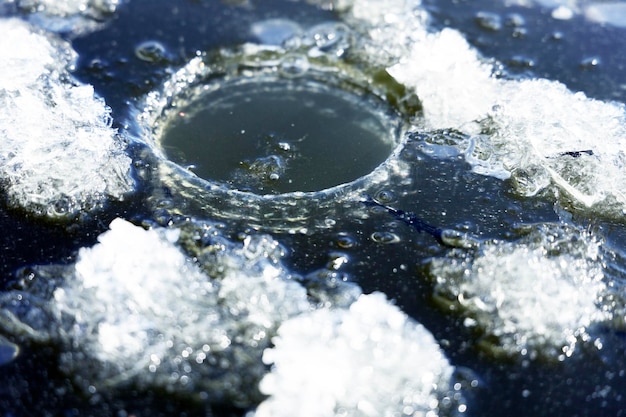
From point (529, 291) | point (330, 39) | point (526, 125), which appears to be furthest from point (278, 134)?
point (529, 291)

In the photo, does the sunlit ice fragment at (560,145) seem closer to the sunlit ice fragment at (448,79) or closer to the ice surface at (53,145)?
the sunlit ice fragment at (448,79)

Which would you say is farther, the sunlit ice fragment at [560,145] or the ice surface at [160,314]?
the sunlit ice fragment at [560,145]

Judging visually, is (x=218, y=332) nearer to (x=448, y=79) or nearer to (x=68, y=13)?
(x=448, y=79)

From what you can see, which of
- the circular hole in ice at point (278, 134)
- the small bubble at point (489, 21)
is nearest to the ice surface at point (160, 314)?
the circular hole in ice at point (278, 134)

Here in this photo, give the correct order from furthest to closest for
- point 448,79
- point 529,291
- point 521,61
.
Answer: point 521,61, point 448,79, point 529,291

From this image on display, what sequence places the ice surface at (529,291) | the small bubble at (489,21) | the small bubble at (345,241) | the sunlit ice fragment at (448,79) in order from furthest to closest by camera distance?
the small bubble at (489,21) → the sunlit ice fragment at (448,79) → the small bubble at (345,241) → the ice surface at (529,291)

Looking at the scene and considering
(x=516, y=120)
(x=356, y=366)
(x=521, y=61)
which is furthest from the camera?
(x=521, y=61)

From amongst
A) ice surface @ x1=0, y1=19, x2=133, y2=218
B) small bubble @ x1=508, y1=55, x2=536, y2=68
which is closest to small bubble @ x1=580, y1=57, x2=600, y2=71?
small bubble @ x1=508, y1=55, x2=536, y2=68
